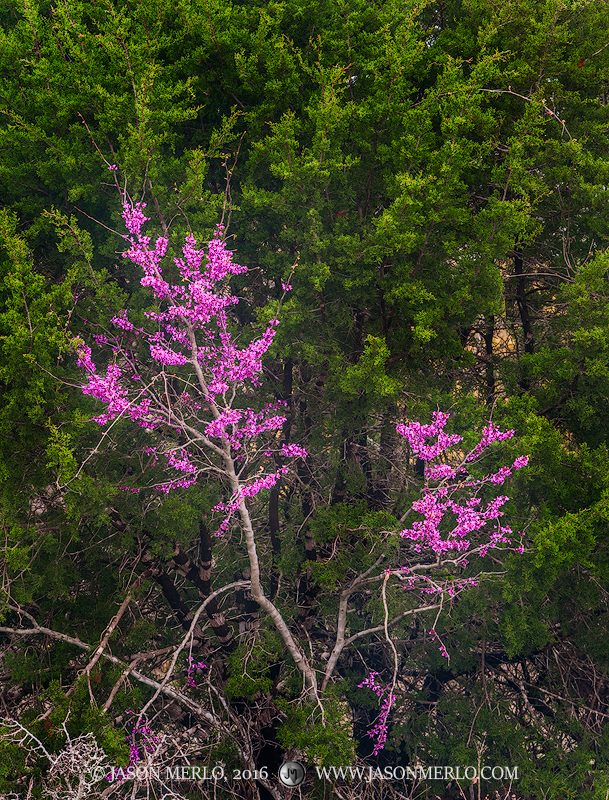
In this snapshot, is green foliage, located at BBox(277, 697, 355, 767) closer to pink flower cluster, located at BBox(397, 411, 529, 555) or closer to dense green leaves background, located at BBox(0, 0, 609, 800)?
dense green leaves background, located at BBox(0, 0, 609, 800)

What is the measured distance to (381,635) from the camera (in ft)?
28.1

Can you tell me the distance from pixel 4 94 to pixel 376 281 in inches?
185

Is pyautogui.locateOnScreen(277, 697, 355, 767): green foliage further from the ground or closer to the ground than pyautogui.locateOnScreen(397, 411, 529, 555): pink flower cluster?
closer to the ground

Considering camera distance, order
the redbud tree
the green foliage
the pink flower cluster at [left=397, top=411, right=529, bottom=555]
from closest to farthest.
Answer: the redbud tree < the pink flower cluster at [left=397, top=411, right=529, bottom=555] < the green foliage

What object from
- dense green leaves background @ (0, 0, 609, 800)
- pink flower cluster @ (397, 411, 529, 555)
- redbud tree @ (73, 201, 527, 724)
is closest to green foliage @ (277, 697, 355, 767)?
dense green leaves background @ (0, 0, 609, 800)

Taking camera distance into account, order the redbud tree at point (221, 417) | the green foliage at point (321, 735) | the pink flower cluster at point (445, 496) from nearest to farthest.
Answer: the redbud tree at point (221, 417), the pink flower cluster at point (445, 496), the green foliage at point (321, 735)

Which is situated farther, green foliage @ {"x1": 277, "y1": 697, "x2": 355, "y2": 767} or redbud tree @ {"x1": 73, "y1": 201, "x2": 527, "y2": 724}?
green foliage @ {"x1": 277, "y1": 697, "x2": 355, "y2": 767}

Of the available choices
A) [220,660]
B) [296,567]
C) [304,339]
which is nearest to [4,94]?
[304,339]

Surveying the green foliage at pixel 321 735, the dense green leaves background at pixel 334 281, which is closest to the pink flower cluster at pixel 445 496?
the dense green leaves background at pixel 334 281

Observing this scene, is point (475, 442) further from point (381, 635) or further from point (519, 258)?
point (381, 635)

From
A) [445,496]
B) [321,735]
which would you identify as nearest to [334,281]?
[445,496]

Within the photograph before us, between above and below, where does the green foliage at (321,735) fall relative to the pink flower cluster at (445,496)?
below

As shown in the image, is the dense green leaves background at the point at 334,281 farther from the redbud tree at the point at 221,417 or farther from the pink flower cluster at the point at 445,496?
the redbud tree at the point at 221,417

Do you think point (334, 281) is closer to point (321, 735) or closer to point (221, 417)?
point (221, 417)
